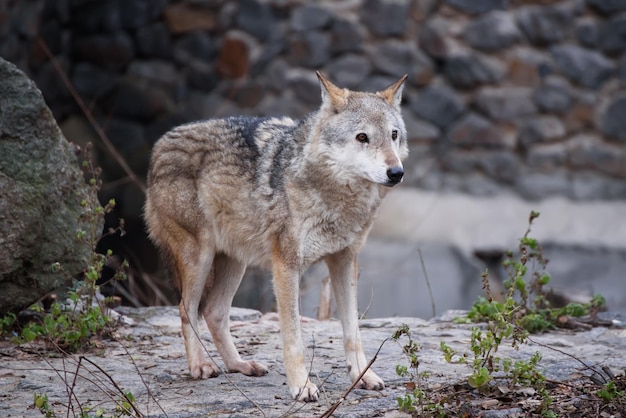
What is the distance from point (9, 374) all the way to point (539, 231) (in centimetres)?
484

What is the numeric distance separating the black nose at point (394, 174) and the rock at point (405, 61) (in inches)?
153

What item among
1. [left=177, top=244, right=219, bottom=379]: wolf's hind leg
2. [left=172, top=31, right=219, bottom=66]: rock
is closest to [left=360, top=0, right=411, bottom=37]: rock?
[left=172, top=31, right=219, bottom=66]: rock

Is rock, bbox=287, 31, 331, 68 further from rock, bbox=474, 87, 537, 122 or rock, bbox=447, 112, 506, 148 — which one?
rock, bbox=474, 87, 537, 122

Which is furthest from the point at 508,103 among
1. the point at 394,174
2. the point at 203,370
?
the point at 203,370

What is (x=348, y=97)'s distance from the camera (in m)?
4.90

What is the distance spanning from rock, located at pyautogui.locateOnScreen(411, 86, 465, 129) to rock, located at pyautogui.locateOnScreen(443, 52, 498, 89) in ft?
0.48

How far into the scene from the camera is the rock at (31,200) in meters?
5.33

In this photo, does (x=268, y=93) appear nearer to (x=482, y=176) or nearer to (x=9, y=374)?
(x=482, y=176)

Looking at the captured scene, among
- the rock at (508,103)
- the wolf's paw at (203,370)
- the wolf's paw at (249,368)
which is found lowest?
the wolf's paw at (203,370)

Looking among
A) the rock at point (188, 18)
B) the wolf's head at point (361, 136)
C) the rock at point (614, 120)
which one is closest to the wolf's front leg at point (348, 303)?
the wolf's head at point (361, 136)

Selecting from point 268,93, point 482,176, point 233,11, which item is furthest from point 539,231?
point 233,11

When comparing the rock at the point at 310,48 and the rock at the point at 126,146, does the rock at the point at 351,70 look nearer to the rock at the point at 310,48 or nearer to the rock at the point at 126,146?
the rock at the point at 310,48

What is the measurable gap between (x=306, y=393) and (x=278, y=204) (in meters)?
0.98

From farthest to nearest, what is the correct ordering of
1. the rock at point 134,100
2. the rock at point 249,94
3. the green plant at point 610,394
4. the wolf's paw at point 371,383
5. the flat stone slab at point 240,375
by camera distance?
the rock at point 134,100
the rock at point 249,94
the wolf's paw at point 371,383
the flat stone slab at point 240,375
the green plant at point 610,394
